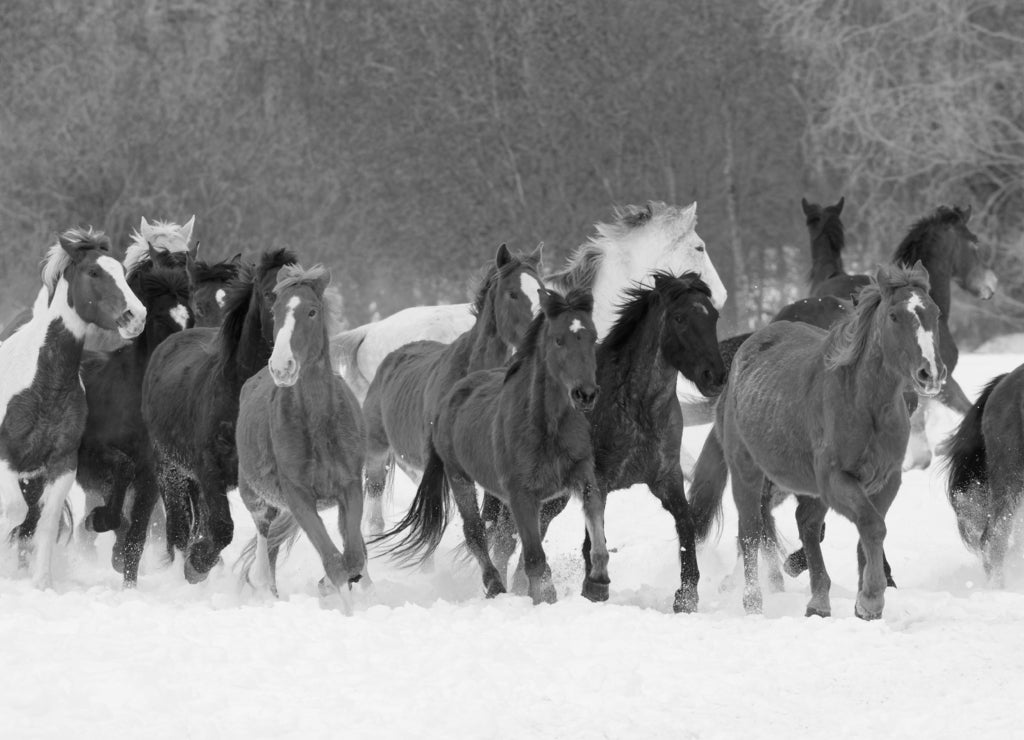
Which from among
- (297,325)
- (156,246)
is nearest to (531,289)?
(297,325)

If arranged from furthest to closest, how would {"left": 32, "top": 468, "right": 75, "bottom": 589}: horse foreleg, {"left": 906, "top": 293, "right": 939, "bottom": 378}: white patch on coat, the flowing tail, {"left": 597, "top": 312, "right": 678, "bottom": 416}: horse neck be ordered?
1. {"left": 32, "top": 468, "right": 75, "bottom": 589}: horse foreleg
2. the flowing tail
3. {"left": 597, "top": 312, "right": 678, "bottom": 416}: horse neck
4. {"left": 906, "top": 293, "right": 939, "bottom": 378}: white patch on coat

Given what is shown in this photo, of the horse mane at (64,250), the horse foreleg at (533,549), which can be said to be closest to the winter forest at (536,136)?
the horse mane at (64,250)

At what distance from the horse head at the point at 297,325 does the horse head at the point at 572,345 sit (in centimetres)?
109

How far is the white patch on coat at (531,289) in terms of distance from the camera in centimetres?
966

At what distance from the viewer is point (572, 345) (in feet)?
26.8

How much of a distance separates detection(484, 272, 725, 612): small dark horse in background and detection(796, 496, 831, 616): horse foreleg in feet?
1.81

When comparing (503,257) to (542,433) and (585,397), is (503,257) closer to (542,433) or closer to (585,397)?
(542,433)

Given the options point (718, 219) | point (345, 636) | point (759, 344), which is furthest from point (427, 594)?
point (718, 219)

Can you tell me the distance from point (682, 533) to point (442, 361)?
2440mm

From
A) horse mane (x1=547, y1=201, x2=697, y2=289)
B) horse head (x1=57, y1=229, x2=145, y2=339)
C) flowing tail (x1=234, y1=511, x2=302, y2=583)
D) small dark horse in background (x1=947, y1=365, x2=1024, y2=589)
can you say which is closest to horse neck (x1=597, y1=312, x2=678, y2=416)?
flowing tail (x1=234, y1=511, x2=302, y2=583)

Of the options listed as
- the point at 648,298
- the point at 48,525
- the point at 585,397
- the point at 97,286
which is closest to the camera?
the point at 585,397

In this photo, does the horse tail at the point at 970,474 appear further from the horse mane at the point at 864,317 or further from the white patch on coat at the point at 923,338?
the white patch on coat at the point at 923,338

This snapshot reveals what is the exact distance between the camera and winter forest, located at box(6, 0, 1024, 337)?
76.4 ft

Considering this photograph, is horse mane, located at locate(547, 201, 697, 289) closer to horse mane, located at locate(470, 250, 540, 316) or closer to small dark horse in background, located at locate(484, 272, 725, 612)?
horse mane, located at locate(470, 250, 540, 316)
